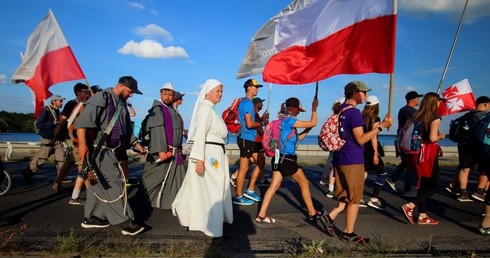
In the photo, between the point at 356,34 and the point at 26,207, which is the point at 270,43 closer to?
the point at 356,34

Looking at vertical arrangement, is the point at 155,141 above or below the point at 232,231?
above

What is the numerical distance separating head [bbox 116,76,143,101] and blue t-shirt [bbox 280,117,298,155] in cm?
206

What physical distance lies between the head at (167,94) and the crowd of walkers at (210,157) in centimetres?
2

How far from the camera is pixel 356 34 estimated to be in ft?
14.6

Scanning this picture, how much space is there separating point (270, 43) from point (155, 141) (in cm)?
266

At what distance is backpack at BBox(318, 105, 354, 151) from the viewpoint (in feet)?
12.7

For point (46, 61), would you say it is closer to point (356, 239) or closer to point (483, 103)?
point (356, 239)

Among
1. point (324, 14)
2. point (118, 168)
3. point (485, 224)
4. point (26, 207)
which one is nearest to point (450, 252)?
point (485, 224)

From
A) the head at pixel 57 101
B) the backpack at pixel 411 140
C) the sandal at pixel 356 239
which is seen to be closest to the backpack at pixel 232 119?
the backpack at pixel 411 140

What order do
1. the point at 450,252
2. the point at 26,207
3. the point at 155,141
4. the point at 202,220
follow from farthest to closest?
1. the point at 26,207
2. the point at 155,141
3. the point at 202,220
4. the point at 450,252

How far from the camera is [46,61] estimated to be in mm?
5504

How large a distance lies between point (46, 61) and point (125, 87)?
2.32 m

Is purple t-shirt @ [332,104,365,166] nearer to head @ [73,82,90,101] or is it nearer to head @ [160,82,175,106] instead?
head @ [160,82,175,106]

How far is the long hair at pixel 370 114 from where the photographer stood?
5.41 m
